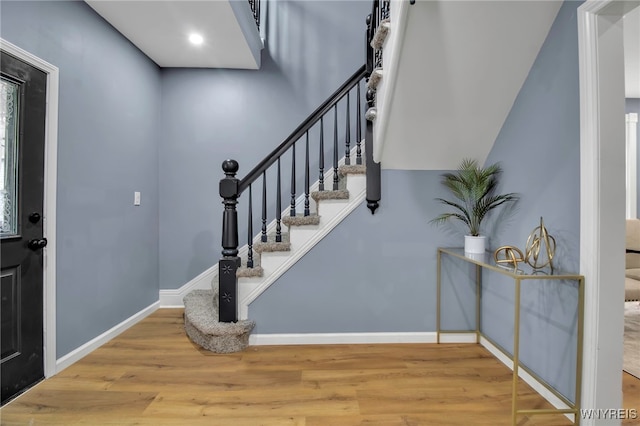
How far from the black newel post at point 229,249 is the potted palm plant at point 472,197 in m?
1.55

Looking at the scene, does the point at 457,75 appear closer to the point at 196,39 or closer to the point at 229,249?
the point at 229,249

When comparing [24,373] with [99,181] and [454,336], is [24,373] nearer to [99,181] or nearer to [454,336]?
[99,181]

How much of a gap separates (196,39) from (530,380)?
3.45 meters

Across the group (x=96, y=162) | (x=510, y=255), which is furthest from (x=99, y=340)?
(x=510, y=255)

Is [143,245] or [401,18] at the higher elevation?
[401,18]

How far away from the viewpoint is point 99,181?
8.07 feet

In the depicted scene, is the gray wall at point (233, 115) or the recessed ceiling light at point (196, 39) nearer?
the recessed ceiling light at point (196, 39)

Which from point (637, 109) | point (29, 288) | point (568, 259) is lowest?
point (29, 288)

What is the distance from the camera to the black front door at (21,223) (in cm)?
172

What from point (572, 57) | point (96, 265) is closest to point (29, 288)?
point (96, 265)

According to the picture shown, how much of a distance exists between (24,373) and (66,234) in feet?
2.72

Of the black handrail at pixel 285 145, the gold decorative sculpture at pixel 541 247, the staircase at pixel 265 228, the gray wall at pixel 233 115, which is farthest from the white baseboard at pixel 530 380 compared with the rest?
the gray wall at pixel 233 115

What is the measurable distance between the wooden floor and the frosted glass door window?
987 mm

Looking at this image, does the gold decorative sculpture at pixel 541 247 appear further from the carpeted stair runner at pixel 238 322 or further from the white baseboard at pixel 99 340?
the white baseboard at pixel 99 340
